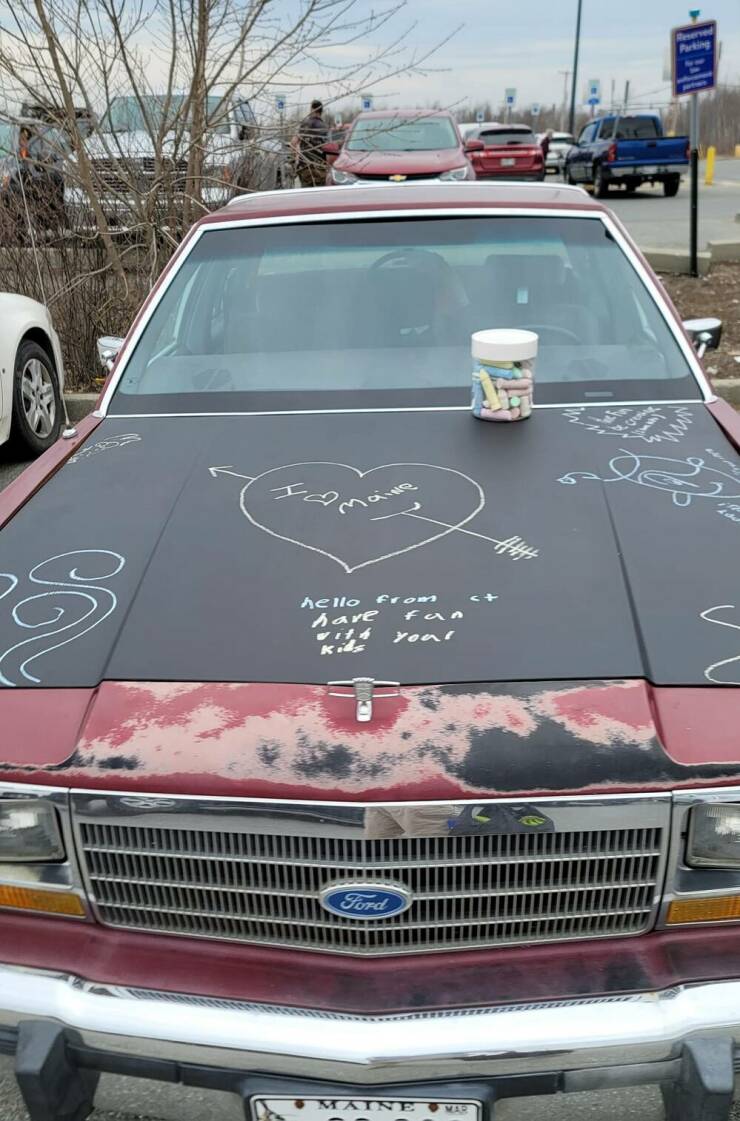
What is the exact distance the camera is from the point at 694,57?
9289mm

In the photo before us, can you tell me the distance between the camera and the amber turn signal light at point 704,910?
170 centimetres

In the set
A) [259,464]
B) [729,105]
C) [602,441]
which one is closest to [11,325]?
[259,464]

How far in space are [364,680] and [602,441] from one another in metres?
1.38

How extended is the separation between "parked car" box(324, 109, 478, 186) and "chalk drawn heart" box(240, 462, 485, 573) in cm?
990

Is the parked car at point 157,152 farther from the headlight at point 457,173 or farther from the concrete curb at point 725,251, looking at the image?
the concrete curb at point 725,251

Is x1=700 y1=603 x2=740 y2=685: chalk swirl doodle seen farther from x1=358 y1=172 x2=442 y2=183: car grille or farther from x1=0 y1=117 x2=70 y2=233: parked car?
x1=358 y1=172 x2=442 y2=183: car grille

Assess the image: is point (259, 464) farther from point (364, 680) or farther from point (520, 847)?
point (520, 847)

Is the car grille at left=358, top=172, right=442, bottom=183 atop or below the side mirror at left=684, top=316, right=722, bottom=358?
atop

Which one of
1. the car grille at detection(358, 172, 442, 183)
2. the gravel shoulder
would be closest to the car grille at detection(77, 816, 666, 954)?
the gravel shoulder

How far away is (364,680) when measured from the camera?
1706mm

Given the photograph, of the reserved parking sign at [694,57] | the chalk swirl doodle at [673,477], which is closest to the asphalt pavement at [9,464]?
the chalk swirl doodle at [673,477]

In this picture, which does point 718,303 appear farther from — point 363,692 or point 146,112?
point 363,692

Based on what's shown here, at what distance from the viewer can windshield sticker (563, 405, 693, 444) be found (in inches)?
111

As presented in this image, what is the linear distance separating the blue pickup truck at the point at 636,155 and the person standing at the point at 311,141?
15600mm
